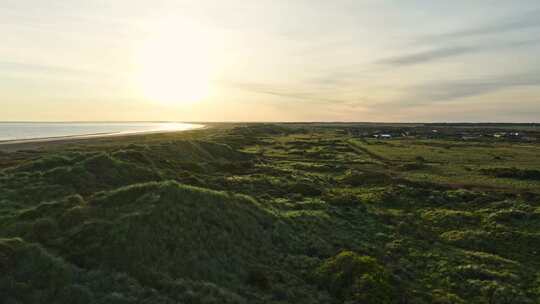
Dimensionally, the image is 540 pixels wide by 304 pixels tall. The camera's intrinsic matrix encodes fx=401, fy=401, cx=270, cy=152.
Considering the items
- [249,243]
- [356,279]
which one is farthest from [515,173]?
[249,243]

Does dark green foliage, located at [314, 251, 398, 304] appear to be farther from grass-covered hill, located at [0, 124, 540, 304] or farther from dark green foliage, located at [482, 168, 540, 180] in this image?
A: dark green foliage, located at [482, 168, 540, 180]

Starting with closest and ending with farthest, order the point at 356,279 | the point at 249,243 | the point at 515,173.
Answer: the point at 356,279 < the point at 249,243 < the point at 515,173

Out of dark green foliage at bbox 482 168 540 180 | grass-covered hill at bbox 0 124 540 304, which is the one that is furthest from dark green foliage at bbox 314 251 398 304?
dark green foliage at bbox 482 168 540 180

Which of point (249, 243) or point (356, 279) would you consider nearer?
point (356, 279)

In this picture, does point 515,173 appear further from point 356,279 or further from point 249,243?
point 249,243

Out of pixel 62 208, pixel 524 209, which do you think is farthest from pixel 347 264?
pixel 524 209

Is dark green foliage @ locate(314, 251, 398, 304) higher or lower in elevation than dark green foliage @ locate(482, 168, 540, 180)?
lower

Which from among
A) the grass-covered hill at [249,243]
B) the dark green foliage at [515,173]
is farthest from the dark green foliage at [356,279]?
the dark green foliage at [515,173]

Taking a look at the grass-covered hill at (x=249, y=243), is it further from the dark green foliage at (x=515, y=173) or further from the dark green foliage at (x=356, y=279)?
the dark green foliage at (x=515, y=173)
